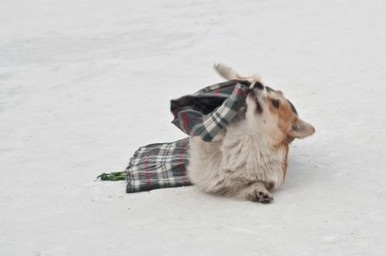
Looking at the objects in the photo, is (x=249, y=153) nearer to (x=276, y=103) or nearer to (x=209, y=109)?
(x=276, y=103)

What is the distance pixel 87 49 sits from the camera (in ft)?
26.6

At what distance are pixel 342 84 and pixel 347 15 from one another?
2.63 metres

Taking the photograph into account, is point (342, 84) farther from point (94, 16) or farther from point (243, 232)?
point (94, 16)

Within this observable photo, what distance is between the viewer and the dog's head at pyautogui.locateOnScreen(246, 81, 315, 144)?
13.2 feet

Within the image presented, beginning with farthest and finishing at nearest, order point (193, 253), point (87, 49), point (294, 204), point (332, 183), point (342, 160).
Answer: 1. point (87, 49)
2. point (342, 160)
3. point (332, 183)
4. point (294, 204)
5. point (193, 253)

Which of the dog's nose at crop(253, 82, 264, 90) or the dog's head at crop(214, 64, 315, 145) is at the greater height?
the dog's nose at crop(253, 82, 264, 90)

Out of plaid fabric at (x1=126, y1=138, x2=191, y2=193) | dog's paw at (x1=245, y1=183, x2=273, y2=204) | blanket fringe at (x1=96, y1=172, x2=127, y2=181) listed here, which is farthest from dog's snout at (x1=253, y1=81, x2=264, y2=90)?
blanket fringe at (x1=96, y1=172, x2=127, y2=181)

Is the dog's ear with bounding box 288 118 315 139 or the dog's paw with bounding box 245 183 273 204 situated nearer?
the dog's paw with bounding box 245 183 273 204

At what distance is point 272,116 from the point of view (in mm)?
4090

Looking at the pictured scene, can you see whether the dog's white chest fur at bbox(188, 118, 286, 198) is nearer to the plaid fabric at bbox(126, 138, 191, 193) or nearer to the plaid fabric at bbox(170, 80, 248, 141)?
the plaid fabric at bbox(170, 80, 248, 141)

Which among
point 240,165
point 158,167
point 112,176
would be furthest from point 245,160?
point 112,176

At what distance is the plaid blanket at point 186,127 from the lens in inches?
155

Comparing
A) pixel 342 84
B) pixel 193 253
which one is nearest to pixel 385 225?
pixel 193 253

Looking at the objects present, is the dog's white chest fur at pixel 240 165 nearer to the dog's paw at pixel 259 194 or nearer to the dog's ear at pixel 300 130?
the dog's paw at pixel 259 194
